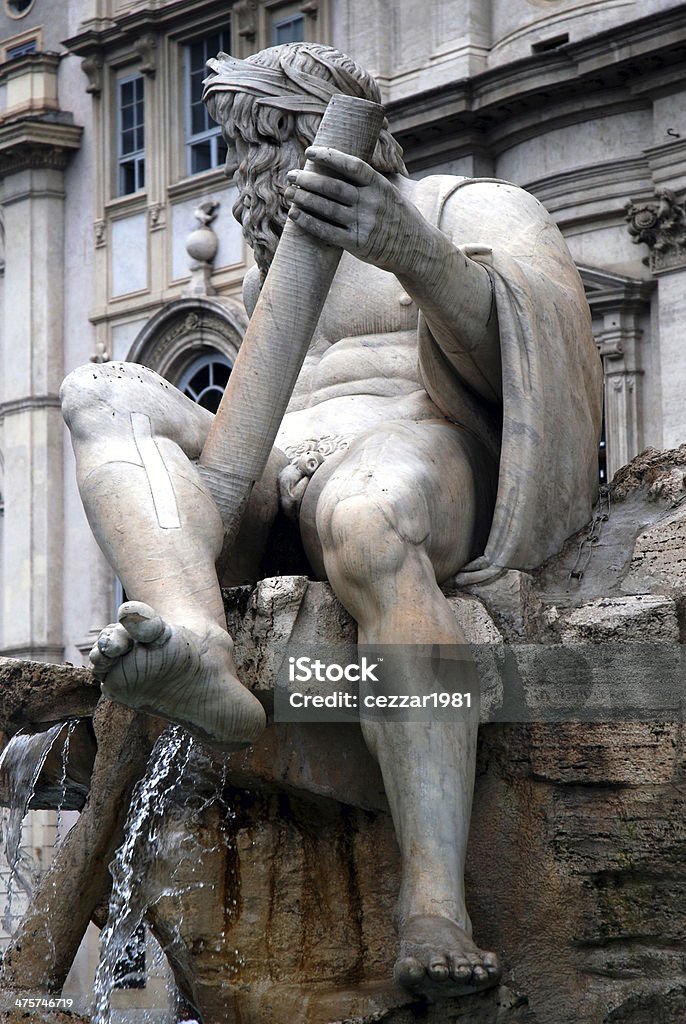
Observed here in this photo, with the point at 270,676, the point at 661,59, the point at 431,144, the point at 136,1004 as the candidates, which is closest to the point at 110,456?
the point at 270,676

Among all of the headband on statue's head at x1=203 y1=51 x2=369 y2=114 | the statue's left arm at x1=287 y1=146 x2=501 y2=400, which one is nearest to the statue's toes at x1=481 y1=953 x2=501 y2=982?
the statue's left arm at x1=287 y1=146 x2=501 y2=400

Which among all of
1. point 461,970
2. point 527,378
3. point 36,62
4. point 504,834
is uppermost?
point 36,62

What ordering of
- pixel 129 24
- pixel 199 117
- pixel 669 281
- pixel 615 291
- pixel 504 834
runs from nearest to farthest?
pixel 504 834
pixel 669 281
pixel 615 291
pixel 199 117
pixel 129 24

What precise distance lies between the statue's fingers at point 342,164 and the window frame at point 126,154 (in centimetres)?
2047

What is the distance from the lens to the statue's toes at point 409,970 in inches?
163

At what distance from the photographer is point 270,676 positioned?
15.3 feet

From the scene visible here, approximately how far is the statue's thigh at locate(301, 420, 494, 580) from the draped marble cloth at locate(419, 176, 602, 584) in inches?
3.2

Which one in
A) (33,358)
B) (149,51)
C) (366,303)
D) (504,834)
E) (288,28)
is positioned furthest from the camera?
(33,358)

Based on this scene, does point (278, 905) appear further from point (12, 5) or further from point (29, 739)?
point (12, 5)

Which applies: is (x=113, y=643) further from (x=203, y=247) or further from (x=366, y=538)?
(x=203, y=247)

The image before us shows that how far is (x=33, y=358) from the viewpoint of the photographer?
25.3 m

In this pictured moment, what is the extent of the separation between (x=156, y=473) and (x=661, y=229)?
13.8 m

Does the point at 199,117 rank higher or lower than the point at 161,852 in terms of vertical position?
higher

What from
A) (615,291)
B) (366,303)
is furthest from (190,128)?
(366,303)
